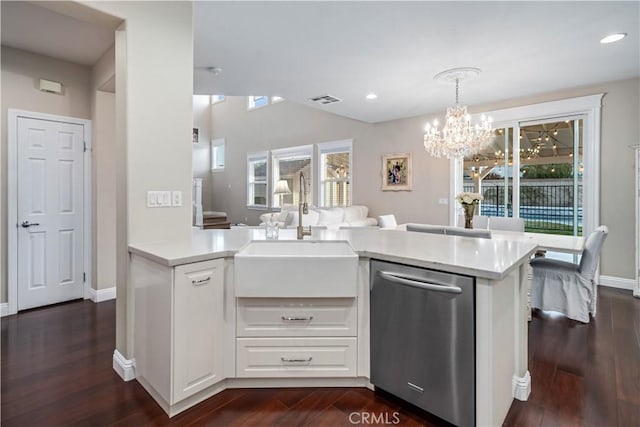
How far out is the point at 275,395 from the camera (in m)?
1.97

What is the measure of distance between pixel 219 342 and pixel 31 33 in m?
3.09

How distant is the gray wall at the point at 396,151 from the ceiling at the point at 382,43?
57cm

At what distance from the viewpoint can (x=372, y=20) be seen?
280 cm

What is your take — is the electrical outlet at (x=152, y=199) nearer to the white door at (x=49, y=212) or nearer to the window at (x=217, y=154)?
the white door at (x=49, y=212)

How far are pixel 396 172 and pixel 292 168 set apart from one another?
2850mm

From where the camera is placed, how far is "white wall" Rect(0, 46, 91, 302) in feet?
10.5

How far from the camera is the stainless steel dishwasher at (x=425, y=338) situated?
153cm

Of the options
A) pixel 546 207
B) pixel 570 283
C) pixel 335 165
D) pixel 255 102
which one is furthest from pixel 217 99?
pixel 570 283

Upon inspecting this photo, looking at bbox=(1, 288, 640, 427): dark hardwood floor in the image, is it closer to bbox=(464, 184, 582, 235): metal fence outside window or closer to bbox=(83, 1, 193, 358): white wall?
bbox=(83, 1, 193, 358): white wall

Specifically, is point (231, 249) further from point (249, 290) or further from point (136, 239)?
point (136, 239)

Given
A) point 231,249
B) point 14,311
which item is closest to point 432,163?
point 231,249

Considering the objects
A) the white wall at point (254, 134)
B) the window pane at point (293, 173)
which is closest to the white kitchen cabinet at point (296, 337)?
the white wall at point (254, 134)

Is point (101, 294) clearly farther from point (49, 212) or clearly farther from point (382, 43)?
point (382, 43)

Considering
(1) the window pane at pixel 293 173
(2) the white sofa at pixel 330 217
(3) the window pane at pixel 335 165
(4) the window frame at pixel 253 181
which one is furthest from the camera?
(4) the window frame at pixel 253 181
